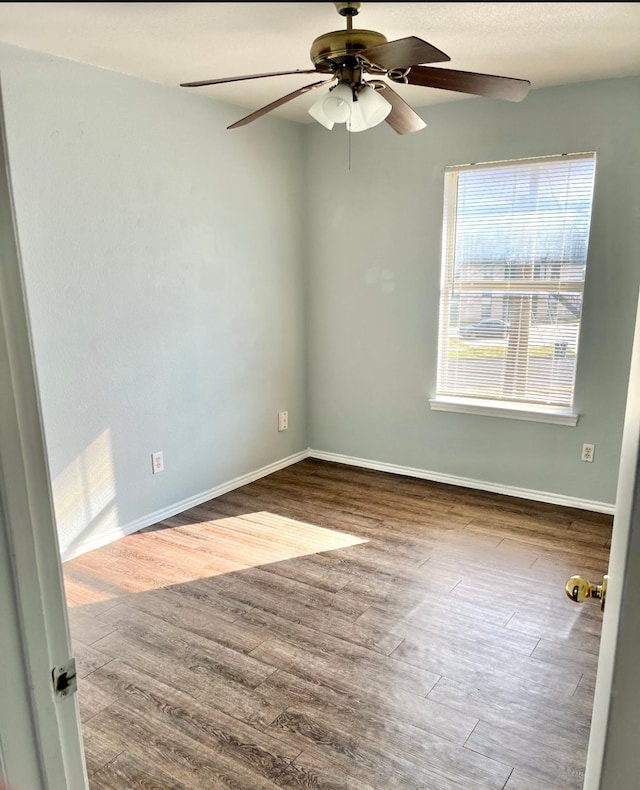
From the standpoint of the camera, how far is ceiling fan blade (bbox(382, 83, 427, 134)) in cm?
234

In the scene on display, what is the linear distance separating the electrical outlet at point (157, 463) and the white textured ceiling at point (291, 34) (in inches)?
81.0

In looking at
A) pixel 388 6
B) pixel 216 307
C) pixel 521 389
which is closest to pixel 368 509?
pixel 521 389

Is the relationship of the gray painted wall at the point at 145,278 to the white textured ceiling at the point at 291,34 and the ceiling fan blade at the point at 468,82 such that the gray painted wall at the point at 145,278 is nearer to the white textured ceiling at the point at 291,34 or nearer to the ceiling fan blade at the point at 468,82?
the white textured ceiling at the point at 291,34

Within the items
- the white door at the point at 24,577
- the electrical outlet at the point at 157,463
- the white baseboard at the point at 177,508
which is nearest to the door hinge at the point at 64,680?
the white door at the point at 24,577

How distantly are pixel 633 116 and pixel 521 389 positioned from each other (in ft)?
5.35

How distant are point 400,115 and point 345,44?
588mm

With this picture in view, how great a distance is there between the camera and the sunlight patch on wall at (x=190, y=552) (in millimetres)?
2822

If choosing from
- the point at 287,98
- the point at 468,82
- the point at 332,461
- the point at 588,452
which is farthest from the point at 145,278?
the point at 588,452

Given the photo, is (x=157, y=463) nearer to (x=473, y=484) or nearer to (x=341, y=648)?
(x=341, y=648)

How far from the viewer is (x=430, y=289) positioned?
3938 mm

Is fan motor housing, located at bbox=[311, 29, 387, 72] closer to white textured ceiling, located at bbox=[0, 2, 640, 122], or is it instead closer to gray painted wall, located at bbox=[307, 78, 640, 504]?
white textured ceiling, located at bbox=[0, 2, 640, 122]

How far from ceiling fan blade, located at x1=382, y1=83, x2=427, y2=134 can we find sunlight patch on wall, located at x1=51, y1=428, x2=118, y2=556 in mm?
2112

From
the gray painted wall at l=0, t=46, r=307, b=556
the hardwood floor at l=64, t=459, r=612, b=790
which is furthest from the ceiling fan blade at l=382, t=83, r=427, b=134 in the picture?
the hardwood floor at l=64, t=459, r=612, b=790

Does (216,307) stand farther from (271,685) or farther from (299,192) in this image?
(271,685)
